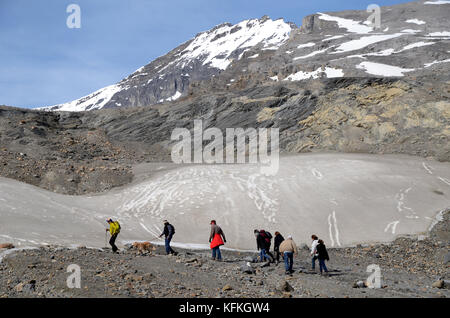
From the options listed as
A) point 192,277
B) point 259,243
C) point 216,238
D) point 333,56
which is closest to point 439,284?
point 259,243

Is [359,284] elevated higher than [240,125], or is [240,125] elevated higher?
[240,125]

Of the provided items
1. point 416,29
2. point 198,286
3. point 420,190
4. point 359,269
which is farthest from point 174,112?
point 416,29

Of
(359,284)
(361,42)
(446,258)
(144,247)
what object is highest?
(361,42)

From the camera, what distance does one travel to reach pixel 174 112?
48.0 metres

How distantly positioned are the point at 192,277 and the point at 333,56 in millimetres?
71177

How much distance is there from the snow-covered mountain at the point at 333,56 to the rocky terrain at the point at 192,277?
45882mm

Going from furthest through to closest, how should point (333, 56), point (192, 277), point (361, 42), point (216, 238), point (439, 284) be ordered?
point (361, 42)
point (333, 56)
point (216, 238)
point (439, 284)
point (192, 277)

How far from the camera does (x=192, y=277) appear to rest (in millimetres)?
11633

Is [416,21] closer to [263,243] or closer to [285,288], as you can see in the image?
[263,243]

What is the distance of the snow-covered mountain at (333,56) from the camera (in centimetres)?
6457

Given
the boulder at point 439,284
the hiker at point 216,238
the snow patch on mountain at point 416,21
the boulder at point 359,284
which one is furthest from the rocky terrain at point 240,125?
the snow patch on mountain at point 416,21

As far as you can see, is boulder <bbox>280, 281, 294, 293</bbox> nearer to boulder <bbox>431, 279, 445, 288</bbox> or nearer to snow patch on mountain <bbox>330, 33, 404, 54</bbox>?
boulder <bbox>431, 279, 445, 288</bbox>

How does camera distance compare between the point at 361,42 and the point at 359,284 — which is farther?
the point at 361,42
